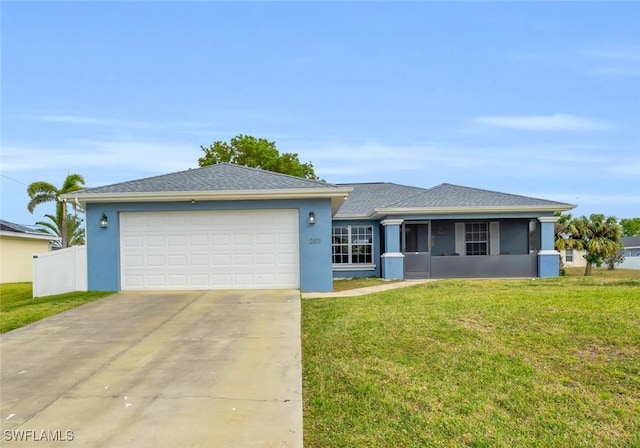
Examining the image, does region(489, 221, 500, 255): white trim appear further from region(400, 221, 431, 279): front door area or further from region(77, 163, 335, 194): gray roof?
region(77, 163, 335, 194): gray roof

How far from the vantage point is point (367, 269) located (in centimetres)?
1936

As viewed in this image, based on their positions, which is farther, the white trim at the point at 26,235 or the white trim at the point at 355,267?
the white trim at the point at 26,235

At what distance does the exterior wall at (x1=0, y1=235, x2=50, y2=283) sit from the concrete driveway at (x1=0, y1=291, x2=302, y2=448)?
1587 centimetres

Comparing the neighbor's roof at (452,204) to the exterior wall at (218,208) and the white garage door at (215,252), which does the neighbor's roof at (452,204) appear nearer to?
the exterior wall at (218,208)

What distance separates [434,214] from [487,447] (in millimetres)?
14566

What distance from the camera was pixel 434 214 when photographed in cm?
1794

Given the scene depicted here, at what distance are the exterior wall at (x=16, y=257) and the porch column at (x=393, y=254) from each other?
17.5 metres

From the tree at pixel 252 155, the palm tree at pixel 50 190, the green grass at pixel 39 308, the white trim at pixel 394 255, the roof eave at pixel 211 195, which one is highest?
the tree at pixel 252 155

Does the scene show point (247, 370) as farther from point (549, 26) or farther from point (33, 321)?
point (549, 26)

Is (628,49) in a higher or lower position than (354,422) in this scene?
higher

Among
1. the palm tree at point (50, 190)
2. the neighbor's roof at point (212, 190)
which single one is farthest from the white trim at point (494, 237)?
the palm tree at point (50, 190)

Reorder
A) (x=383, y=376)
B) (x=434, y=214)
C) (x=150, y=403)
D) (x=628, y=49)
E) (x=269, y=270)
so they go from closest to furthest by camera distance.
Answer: (x=150, y=403) → (x=383, y=376) → (x=269, y=270) → (x=628, y=49) → (x=434, y=214)

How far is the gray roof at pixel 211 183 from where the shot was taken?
1312 centimetres

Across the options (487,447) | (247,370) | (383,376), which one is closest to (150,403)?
(247,370)
